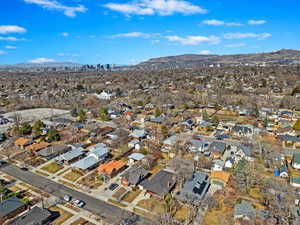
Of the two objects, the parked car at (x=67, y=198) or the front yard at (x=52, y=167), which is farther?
the front yard at (x=52, y=167)

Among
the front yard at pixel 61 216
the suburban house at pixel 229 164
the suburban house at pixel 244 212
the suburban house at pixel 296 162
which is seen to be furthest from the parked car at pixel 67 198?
the suburban house at pixel 296 162

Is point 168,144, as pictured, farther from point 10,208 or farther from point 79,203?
point 10,208

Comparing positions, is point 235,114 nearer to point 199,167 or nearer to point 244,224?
point 199,167

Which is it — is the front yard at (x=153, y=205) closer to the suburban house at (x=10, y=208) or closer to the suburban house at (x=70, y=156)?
the suburban house at (x=10, y=208)

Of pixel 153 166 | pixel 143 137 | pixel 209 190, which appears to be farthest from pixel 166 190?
pixel 143 137

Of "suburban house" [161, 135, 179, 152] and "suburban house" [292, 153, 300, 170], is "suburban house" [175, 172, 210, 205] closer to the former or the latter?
"suburban house" [161, 135, 179, 152]

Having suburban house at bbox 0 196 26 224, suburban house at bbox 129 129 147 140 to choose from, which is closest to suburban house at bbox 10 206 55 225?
suburban house at bbox 0 196 26 224
